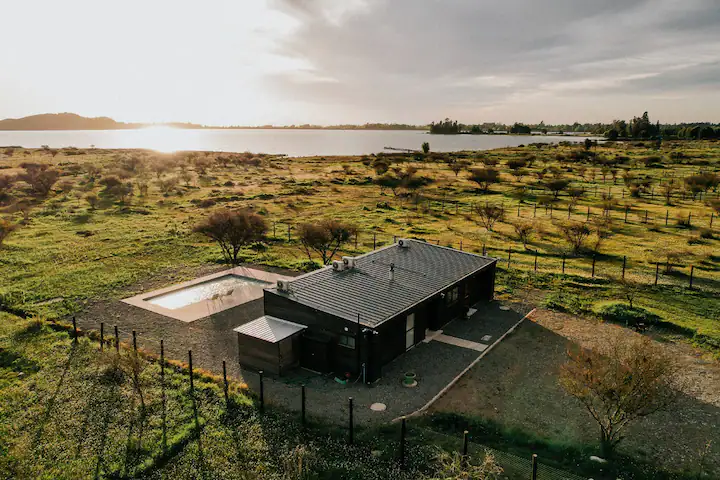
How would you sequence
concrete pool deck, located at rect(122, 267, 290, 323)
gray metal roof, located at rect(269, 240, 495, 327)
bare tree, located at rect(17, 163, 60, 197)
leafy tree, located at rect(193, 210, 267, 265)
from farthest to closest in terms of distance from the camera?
bare tree, located at rect(17, 163, 60, 197) < leafy tree, located at rect(193, 210, 267, 265) < concrete pool deck, located at rect(122, 267, 290, 323) < gray metal roof, located at rect(269, 240, 495, 327)

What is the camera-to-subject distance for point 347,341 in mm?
19266

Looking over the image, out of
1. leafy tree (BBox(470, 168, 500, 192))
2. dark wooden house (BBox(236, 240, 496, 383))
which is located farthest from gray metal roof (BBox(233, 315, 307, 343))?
Result: leafy tree (BBox(470, 168, 500, 192))

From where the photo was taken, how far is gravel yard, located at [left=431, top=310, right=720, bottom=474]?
50.8ft

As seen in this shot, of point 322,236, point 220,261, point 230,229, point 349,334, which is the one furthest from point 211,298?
point 349,334

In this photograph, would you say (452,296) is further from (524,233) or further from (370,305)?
(524,233)

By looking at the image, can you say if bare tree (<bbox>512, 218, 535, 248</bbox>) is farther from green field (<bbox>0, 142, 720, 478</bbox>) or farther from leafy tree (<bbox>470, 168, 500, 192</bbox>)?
leafy tree (<bbox>470, 168, 500, 192</bbox>)

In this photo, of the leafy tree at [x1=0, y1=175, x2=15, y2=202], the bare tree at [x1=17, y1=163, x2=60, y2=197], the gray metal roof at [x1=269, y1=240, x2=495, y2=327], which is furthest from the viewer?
the bare tree at [x1=17, y1=163, x2=60, y2=197]

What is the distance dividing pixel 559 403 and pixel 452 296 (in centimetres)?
813

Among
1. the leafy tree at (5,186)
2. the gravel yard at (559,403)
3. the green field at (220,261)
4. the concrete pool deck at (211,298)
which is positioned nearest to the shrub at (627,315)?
the green field at (220,261)

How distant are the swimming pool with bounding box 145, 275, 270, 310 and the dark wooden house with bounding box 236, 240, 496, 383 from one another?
863 centimetres

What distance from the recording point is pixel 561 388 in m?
18.8

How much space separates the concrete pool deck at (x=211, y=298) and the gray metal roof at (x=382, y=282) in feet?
22.8

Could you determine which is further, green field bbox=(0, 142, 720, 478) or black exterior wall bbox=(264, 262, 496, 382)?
black exterior wall bbox=(264, 262, 496, 382)

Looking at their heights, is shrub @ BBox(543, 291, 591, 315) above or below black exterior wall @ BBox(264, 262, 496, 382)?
below
